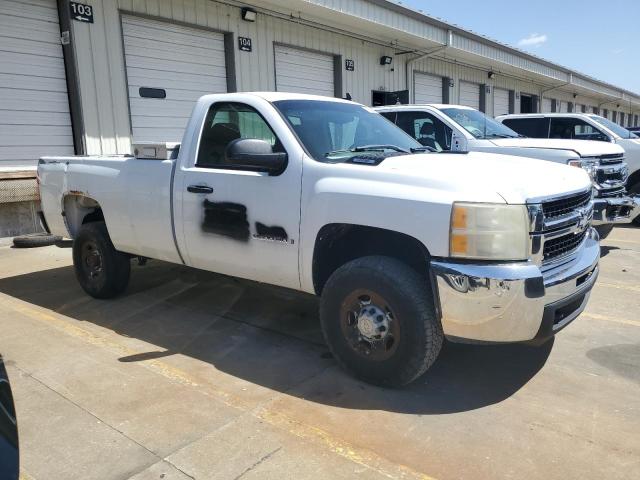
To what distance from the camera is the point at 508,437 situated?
9.67 ft

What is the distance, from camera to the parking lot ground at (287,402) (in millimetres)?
2742

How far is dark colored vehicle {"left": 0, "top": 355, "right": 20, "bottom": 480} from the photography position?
1626mm

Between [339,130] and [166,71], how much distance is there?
7647 mm

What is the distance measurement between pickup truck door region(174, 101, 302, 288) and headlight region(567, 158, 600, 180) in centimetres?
476

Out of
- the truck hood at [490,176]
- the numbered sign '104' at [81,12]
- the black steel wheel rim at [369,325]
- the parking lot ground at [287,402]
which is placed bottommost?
the parking lot ground at [287,402]

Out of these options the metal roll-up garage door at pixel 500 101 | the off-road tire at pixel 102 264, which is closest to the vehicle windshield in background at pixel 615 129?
the off-road tire at pixel 102 264

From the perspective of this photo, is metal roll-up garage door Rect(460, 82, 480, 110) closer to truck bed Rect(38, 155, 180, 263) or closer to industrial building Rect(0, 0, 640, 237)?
industrial building Rect(0, 0, 640, 237)

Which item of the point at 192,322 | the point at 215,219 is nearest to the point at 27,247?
the point at 192,322

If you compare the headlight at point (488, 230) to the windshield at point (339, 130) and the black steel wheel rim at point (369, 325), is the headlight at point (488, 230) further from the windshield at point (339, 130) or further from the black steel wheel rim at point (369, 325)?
the windshield at point (339, 130)

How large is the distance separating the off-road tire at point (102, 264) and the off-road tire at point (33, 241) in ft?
10.8

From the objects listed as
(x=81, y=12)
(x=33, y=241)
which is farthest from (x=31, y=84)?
(x=33, y=241)

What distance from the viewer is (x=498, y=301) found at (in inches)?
117

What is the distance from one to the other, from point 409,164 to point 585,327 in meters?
2.43

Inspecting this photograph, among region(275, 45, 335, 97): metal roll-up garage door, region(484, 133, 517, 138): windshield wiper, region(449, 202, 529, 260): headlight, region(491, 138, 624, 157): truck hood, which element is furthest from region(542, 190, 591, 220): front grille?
region(275, 45, 335, 97): metal roll-up garage door
